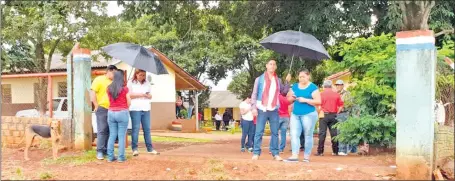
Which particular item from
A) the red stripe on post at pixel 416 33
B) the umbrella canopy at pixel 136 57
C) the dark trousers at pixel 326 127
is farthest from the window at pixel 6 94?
the red stripe on post at pixel 416 33

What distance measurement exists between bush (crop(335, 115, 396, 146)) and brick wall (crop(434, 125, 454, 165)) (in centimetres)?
186

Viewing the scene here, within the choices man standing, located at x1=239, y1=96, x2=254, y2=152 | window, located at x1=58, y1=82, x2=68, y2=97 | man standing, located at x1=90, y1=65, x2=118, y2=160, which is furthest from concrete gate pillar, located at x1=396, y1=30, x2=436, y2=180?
window, located at x1=58, y1=82, x2=68, y2=97

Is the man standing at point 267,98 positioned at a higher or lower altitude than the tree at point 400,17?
lower

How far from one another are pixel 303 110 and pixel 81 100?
447 cm

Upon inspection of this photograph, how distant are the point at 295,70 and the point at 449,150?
26.1 ft

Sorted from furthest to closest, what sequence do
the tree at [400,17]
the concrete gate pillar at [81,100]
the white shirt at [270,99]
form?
the tree at [400,17]
the concrete gate pillar at [81,100]
the white shirt at [270,99]

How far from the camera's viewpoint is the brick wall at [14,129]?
11.0 metres

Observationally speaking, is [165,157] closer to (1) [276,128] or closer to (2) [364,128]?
(1) [276,128]

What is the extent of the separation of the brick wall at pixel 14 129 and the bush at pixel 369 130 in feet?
20.7

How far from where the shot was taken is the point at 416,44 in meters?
→ 6.65

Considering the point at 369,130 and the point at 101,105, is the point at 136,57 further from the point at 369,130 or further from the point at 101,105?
the point at 369,130

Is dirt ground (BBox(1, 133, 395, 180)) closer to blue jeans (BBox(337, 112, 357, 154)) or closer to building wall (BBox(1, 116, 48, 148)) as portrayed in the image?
blue jeans (BBox(337, 112, 357, 154))

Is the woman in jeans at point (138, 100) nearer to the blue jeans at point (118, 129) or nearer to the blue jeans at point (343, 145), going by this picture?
the blue jeans at point (118, 129)

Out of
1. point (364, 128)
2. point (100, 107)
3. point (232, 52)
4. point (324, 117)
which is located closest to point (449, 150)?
point (364, 128)
